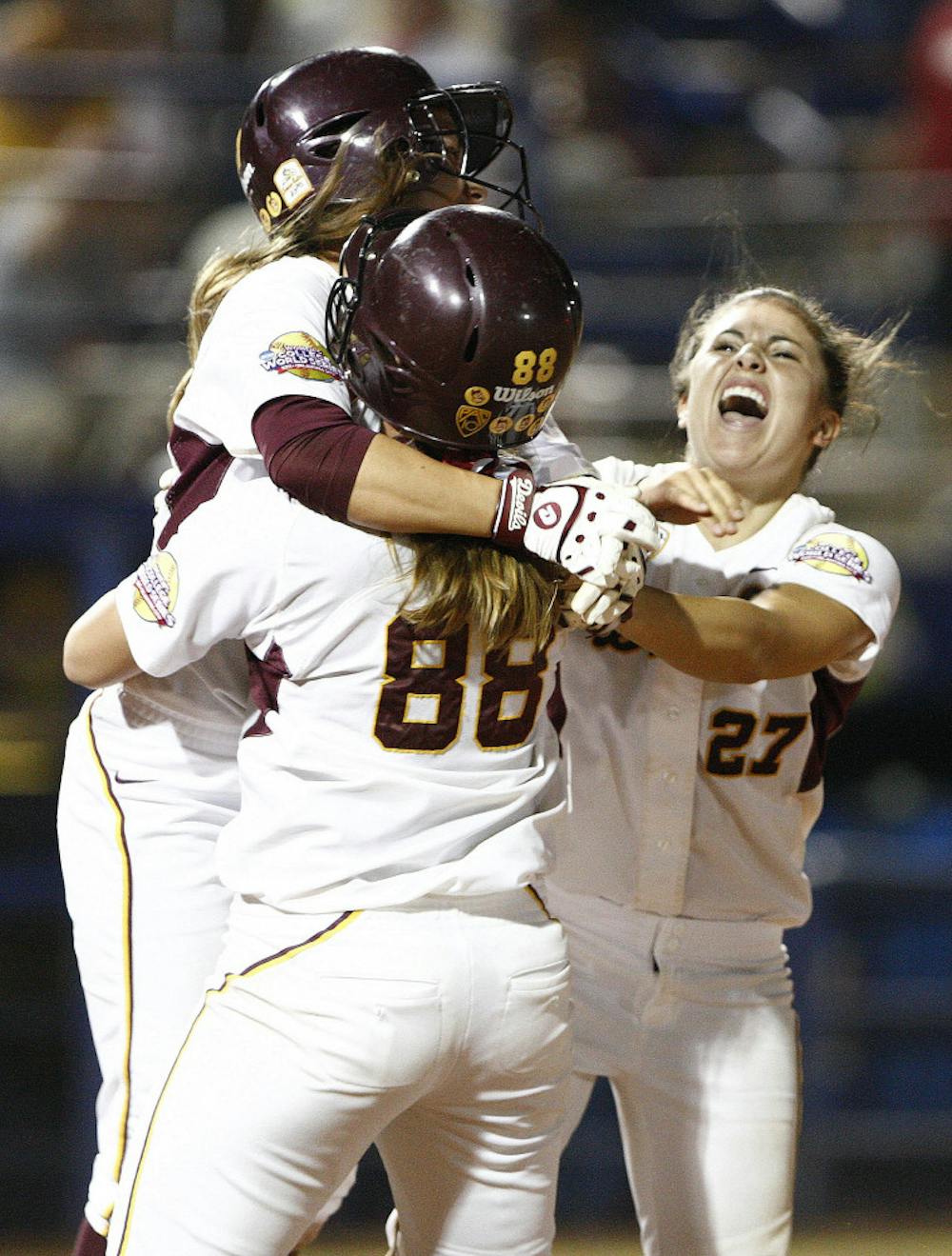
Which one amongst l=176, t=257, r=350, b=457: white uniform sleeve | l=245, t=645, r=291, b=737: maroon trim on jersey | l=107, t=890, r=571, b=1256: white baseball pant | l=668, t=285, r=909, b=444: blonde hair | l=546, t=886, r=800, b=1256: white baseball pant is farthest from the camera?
l=668, t=285, r=909, b=444: blonde hair

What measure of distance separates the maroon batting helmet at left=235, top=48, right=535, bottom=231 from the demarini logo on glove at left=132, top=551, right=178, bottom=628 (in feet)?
1.98

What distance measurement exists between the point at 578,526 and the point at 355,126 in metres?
0.80

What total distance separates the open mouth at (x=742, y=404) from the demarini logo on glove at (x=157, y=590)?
3.21ft

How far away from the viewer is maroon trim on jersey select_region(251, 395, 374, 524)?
174 cm

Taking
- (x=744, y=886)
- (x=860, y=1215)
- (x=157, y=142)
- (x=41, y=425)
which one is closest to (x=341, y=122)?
(x=744, y=886)

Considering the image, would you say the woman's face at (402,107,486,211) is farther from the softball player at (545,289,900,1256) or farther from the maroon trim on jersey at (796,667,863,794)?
the maroon trim on jersey at (796,667,863,794)

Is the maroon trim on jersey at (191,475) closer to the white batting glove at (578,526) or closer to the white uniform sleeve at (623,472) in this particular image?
the white batting glove at (578,526)

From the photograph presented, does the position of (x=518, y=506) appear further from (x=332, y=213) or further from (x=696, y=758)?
(x=696, y=758)

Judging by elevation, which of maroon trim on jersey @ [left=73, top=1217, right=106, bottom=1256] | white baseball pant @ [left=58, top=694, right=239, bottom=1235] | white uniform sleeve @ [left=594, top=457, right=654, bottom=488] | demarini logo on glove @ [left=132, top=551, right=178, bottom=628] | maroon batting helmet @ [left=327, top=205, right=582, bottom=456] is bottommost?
maroon trim on jersey @ [left=73, top=1217, right=106, bottom=1256]

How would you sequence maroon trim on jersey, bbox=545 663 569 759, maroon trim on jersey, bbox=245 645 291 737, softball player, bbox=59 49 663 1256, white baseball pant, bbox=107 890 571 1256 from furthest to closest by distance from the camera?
maroon trim on jersey, bbox=545 663 569 759 < softball player, bbox=59 49 663 1256 < maroon trim on jersey, bbox=245 645 291 737 < white baseball pant, bbox=107 890 571 1256

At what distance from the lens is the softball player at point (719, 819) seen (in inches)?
90.1

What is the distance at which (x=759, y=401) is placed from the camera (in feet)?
8.00

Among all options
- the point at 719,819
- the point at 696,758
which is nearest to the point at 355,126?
the point at 696,758

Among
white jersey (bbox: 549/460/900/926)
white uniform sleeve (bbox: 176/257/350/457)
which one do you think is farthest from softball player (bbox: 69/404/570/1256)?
white jersey (bbox: 549/460/900/926)
